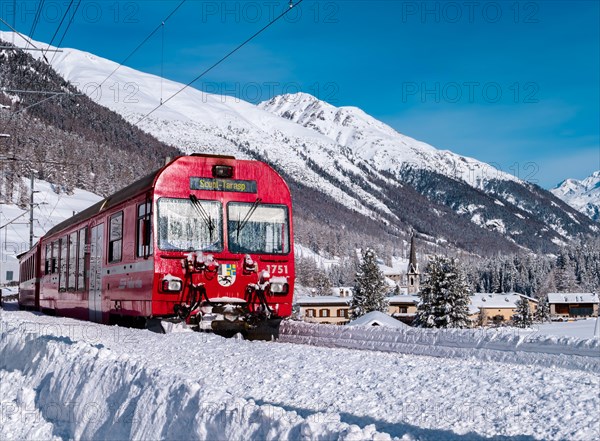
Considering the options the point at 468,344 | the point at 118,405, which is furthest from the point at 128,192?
the point at 118,405

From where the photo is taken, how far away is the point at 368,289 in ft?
226

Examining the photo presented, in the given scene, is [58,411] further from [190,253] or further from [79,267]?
[79,267]

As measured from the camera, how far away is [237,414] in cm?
586

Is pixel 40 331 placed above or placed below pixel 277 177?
below

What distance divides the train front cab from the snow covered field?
2.42 meters

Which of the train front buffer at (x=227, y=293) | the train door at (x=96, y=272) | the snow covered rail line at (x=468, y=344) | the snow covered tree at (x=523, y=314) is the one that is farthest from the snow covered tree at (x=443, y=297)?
the train front buffer at (x=227, y=293)

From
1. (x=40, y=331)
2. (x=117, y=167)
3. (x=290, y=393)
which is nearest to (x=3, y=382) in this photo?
(x=40, y=331)

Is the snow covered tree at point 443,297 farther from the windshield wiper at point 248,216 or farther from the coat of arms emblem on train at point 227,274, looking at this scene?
the coat of arms emblem on train at point 227,274

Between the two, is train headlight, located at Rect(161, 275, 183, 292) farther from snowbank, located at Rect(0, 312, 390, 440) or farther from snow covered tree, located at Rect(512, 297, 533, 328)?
snow covered tree, located at Rect(512, 297, 533, 328)

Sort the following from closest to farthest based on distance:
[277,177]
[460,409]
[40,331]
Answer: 1. [460,409]
2. [40,331]
3. [277,177]

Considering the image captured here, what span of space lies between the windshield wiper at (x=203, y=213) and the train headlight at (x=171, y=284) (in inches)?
49.7

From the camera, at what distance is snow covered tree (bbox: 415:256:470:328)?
186 ft

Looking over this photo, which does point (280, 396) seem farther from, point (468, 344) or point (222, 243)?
point (222, 243)

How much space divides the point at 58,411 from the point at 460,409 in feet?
18.9
